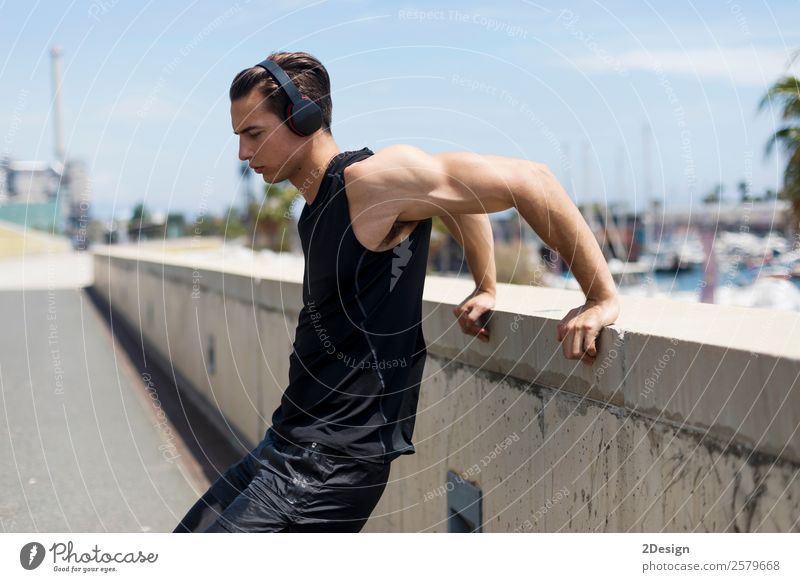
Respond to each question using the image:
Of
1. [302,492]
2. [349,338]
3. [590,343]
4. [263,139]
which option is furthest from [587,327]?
[263,139]

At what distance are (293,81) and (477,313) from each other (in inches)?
44.5

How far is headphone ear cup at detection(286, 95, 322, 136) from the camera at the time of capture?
273cm

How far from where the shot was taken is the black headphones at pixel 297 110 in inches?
108

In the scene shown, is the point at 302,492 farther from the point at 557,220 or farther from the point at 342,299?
the point at 557,220

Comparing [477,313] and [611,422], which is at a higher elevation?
[477,313]

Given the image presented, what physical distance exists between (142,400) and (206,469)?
3.06 metres

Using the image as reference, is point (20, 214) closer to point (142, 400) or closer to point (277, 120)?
point (142, 400)

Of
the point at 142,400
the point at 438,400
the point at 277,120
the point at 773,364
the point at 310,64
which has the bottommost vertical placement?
the point at 142,400

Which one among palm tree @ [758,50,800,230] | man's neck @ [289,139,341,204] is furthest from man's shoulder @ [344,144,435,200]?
palm tree @ [758,50,800,230]

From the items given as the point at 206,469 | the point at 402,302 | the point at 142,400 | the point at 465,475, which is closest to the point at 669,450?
the point at 402,302

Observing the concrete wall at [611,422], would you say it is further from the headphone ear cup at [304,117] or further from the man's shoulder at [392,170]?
the headphone ear cup at [304,117]

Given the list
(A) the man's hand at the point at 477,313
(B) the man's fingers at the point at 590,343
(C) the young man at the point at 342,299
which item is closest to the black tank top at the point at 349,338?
(C) the young man at the point at 342,299

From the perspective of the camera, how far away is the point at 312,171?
9.17 feet
